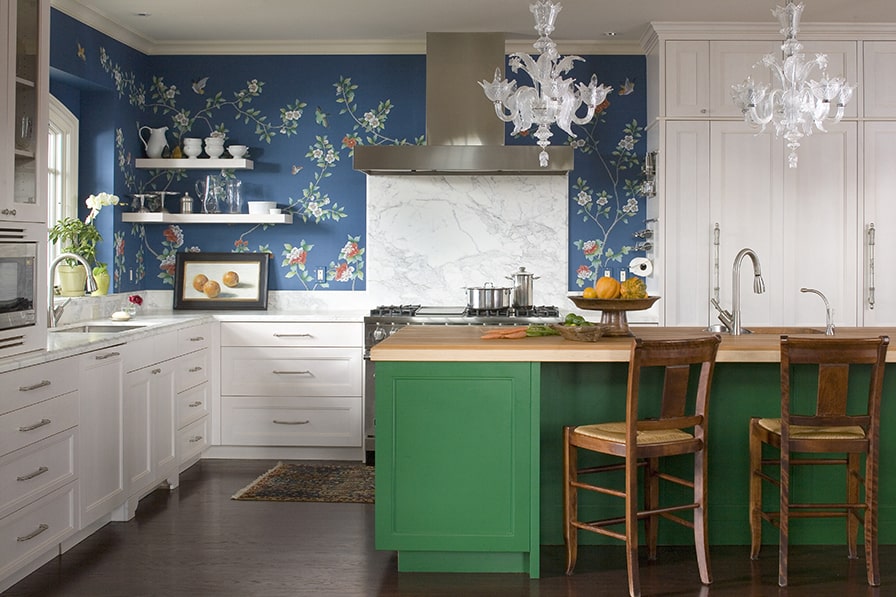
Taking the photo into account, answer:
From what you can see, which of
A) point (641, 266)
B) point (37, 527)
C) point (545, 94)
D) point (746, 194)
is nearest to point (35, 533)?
point (37, 527)

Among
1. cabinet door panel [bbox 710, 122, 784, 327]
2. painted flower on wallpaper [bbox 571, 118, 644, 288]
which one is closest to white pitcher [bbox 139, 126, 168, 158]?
painted flower on wallpaper [bbox 571, 118, 644, 288]

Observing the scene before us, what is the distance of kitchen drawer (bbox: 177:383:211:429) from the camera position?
528cm

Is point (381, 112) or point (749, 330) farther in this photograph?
point (381, 112)

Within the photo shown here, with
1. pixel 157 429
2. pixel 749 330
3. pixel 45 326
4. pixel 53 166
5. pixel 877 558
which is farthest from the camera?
pixel 53 166

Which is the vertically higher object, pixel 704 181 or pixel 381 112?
pixel 381 112

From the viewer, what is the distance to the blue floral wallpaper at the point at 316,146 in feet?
20.8

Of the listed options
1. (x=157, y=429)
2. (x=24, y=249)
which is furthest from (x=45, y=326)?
(x=157, y=429)

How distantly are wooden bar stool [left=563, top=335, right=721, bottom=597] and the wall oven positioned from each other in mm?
2033

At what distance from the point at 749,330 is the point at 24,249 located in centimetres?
307

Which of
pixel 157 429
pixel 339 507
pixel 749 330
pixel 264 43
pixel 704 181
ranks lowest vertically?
pixel 339 507

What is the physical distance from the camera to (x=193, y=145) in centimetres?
628

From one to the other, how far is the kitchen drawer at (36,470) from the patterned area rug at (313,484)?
1.16m

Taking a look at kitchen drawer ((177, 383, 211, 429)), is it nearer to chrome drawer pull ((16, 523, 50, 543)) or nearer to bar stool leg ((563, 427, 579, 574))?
chrome drawer pull ((16, 523, 50, 543))

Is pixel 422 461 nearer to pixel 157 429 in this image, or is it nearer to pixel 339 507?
pixel 339 507
